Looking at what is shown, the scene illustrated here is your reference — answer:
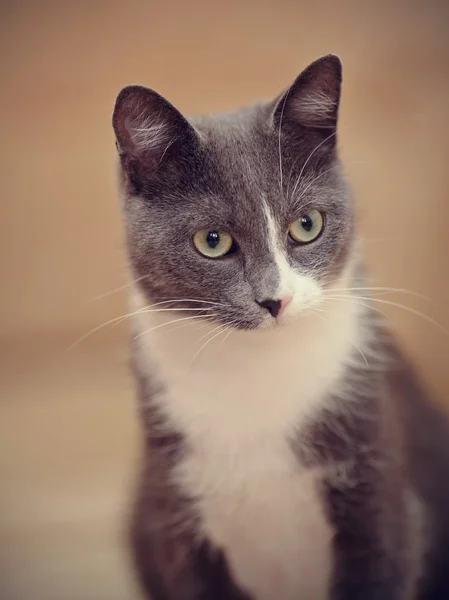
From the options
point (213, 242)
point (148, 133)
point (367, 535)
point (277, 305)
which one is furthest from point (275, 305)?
point (367, 535)

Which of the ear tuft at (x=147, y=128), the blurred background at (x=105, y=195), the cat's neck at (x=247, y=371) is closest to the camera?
the ear tuft at (x=147, y=128)

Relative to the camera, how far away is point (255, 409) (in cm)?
96

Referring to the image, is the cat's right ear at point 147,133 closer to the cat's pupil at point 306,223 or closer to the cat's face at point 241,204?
the cat's face at point 241,204

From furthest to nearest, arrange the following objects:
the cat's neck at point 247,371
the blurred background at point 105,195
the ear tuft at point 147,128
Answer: the blurred background at point 105,195
the cat's neck at point 247,371
the ear tuft at point 147,128

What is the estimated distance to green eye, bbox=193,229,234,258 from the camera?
0.87m

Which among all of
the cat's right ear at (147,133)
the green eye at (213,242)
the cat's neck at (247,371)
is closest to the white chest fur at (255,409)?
the cat's neck at (247,371)

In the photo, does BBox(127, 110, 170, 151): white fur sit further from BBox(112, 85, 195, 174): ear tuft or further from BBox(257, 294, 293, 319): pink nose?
BBox(257, 294, 293, 319): pink nose

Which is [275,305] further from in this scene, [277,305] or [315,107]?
[315,107]

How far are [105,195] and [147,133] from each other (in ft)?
1.62

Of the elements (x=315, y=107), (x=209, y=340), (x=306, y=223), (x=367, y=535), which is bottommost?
(x=367, y=535)

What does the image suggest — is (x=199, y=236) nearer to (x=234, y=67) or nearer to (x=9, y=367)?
(x=234, y=67)

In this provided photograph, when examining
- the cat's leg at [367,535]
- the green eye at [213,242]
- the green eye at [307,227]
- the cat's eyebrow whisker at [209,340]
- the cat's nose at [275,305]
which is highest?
the green eye at [213,242]

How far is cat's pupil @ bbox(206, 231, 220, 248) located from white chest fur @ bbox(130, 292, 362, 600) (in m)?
0.12

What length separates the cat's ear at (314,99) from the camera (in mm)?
835
